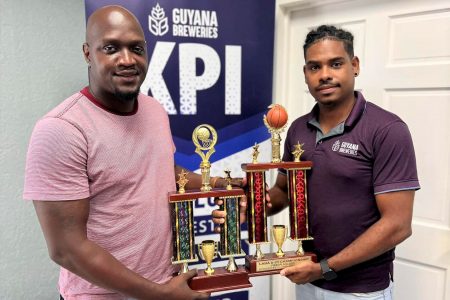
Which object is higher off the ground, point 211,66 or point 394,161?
point 211,66

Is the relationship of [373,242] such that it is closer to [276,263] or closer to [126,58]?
[276,263]

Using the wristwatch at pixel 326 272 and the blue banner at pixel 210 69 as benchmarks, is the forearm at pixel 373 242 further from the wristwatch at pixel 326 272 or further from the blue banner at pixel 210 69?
the blue banner at pixel 210 69

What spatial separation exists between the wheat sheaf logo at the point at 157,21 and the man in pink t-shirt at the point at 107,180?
793 mm

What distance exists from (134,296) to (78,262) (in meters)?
0.20

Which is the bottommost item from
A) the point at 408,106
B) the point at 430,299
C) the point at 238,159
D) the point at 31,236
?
the point at 430,299

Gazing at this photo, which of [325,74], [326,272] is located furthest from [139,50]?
[326,272]

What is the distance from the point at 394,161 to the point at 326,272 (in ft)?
1.52

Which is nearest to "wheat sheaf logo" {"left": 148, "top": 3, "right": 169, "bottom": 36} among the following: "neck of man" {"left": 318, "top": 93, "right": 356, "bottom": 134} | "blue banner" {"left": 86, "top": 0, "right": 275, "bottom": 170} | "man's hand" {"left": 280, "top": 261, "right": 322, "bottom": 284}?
"blue banner" {"left": 86, "top": 0, "right": 275, "bottom": 170}

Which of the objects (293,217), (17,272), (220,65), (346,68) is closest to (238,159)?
(220,65)

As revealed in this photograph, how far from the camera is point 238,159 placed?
2238 millimetres

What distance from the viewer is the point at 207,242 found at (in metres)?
1.39

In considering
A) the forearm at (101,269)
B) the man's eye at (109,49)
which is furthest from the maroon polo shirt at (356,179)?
the man's eye at (109,49)

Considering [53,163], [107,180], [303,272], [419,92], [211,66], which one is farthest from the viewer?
[211,66]

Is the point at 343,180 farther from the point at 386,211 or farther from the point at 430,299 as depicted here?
the point at 430,299
